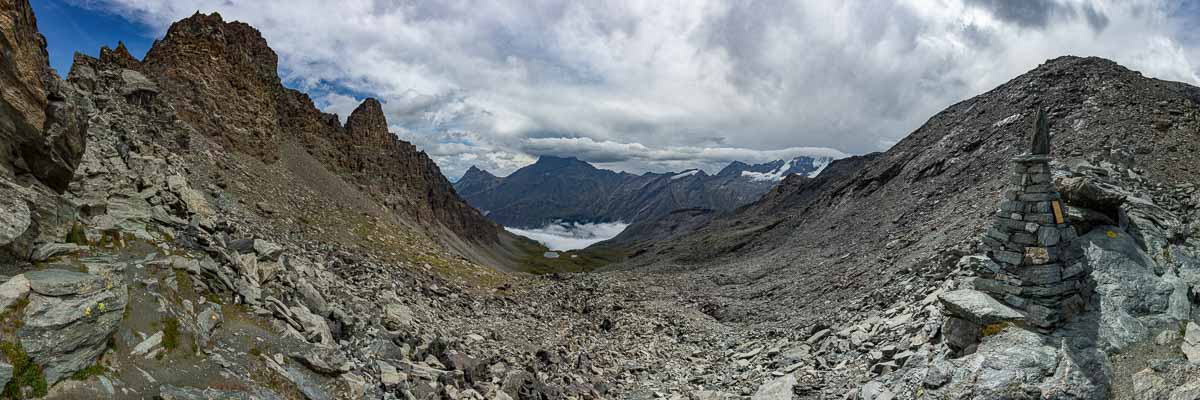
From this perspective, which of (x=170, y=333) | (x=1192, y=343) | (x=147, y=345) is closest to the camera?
(x=1192, y=343)

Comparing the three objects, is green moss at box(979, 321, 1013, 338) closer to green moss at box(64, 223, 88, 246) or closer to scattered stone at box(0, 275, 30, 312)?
scattered stone at box(0, 275, 30, 312)

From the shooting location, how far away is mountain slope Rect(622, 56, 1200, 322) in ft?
86.8

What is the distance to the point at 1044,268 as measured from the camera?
11617 millimetres

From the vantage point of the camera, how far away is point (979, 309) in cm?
1194

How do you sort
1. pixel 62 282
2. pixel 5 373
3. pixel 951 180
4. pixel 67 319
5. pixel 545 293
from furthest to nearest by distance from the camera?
pixel 951 180
pixel 545 293
pixel 62 282
pixel 67 319
pixel 5 373

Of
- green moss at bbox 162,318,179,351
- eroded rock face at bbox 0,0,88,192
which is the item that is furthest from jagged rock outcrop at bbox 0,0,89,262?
green moss at bbox 162,318,179,351

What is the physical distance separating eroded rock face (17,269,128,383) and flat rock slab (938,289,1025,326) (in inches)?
730

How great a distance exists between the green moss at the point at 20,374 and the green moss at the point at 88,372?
44 cm

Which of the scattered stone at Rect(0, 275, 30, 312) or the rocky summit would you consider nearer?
the scattered stone at Rect(0, 275, 30, 312)

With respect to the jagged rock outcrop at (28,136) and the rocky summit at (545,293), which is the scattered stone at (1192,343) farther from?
the jagged rock outcrop at (28,136)

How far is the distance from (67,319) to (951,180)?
54935 millimetres

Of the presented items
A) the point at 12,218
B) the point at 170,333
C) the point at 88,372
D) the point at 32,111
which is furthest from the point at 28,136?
the point at 88,372

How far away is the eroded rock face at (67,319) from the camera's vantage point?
828 cm

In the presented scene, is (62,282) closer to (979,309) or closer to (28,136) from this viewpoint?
(28,136)
